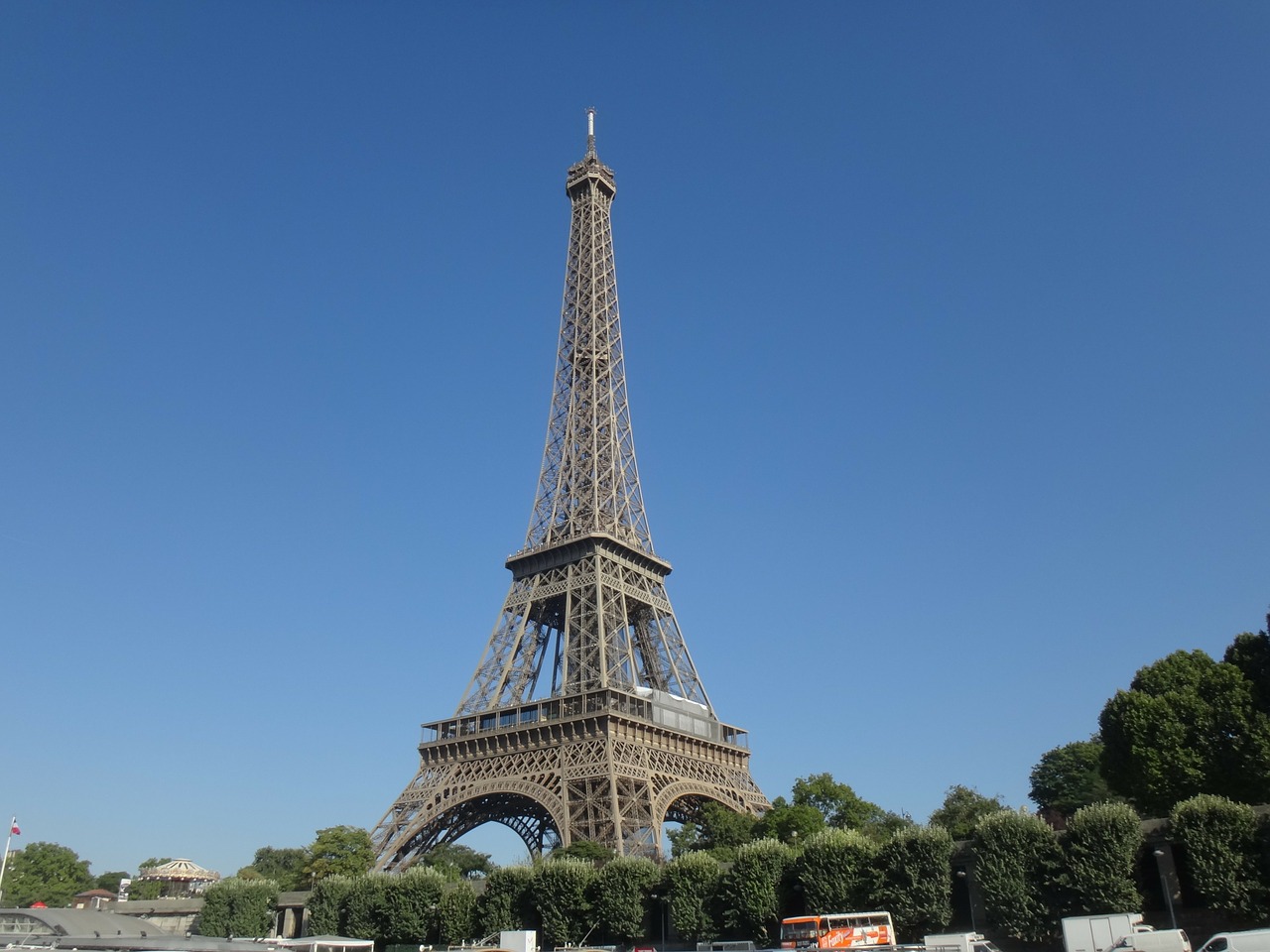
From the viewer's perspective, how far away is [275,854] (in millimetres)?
171125

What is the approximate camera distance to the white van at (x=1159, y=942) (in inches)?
1325

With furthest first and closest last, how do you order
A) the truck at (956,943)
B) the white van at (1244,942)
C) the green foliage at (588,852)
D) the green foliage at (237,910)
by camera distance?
the green foliage at (237,910) < the green foliage at (588,852) < the truck at (956,943) < the white van at (1244,942)

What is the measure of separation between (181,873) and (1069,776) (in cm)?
13518

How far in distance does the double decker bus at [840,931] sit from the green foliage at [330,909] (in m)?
26.7

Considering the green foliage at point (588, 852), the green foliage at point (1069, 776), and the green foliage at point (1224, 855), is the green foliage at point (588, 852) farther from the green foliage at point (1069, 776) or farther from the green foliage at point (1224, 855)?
the green foliage at point (1069, 776)

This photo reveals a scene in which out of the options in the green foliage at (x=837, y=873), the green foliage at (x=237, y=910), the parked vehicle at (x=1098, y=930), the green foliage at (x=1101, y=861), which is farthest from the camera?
the green foliage at (x=237, y=910)

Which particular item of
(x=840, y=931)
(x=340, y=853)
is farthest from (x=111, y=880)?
(x=840, y=931)

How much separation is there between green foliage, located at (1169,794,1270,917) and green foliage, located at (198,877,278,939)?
49.6 m

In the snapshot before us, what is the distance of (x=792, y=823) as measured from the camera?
6400 centimetres

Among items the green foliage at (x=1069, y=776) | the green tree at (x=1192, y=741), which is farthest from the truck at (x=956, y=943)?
the green foliage at (x=1069, y=776)

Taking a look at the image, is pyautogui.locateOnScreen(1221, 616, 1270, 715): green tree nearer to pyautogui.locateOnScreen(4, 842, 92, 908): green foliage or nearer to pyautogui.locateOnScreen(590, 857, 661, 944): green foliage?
pyautogui.locateOnScreen(590, 857, 661, 944): green foliage

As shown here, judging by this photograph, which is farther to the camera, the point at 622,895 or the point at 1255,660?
the point at 1255,660

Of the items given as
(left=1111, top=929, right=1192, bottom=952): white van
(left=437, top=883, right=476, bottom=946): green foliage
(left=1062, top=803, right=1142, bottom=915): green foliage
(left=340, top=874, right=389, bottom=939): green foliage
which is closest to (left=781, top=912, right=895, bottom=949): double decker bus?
(left=1062, top=803, right=1142, bottom=915): green foliage

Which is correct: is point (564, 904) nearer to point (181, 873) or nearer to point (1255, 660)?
point (1255, 660)
